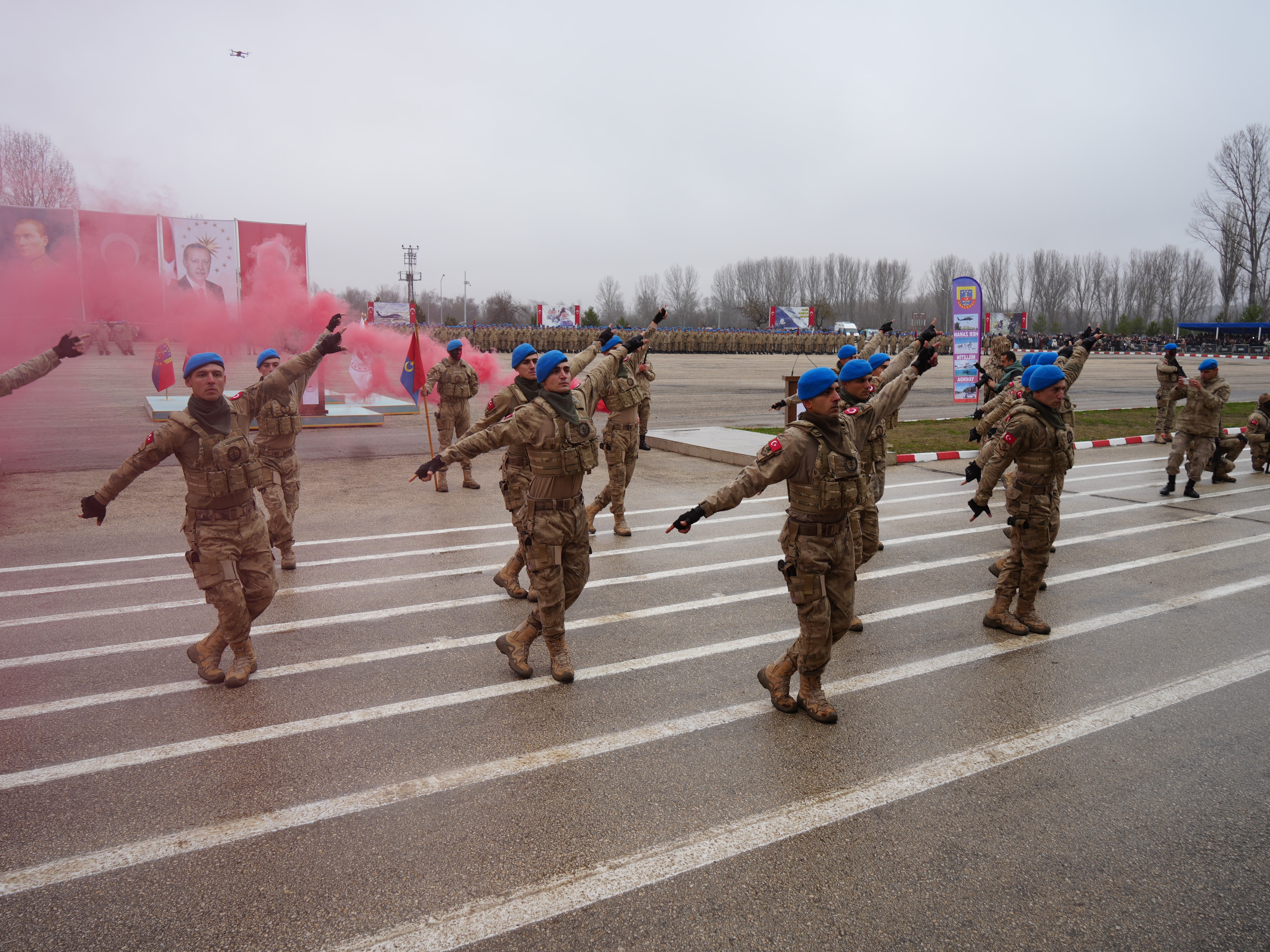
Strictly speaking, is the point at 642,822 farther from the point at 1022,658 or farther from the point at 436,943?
the point at 1022,658

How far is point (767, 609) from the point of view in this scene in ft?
23.8

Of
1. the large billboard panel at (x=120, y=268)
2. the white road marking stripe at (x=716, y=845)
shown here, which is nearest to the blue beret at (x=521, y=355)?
the white road marking stripe at (x=716, y=845)

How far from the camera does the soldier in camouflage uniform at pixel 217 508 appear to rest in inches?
215

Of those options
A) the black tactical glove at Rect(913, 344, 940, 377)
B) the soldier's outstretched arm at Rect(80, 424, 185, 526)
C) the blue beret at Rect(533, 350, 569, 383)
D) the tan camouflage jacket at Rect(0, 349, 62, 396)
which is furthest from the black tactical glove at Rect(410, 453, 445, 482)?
the tan camouflage jacket at Rect(0, 349, 62, 396)

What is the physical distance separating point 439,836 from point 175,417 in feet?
11.2

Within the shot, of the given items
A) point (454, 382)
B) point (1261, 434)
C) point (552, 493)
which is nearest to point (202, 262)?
point (454, 382)

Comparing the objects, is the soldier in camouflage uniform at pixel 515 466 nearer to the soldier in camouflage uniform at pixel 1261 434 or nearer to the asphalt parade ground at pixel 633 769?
the asphalt parade ground at pixel 633 769

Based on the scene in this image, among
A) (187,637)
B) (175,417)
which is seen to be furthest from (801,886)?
(187,637)

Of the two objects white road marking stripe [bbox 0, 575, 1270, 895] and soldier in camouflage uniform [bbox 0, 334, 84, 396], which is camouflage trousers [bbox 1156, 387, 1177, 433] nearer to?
white road marking stripe [bbox 0, 575, 1270, 895]

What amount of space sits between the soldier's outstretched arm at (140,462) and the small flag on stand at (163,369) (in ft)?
61.0

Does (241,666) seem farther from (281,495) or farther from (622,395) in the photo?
(622,395)

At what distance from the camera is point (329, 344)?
6.92 meters

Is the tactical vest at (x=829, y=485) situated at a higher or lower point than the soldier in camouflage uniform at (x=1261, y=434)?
higher

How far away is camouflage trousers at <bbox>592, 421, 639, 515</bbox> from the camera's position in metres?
9.73
